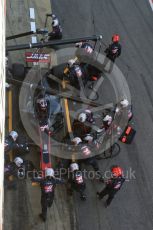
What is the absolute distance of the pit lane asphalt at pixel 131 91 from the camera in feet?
41.2

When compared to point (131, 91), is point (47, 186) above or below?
below

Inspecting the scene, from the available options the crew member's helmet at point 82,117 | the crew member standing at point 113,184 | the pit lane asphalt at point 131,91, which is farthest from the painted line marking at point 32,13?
the crew member standing at point 113,184

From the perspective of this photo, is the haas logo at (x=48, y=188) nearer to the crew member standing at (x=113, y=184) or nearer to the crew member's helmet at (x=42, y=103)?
the crew member standing at (x=113, y=184)

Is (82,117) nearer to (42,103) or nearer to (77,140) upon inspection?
(77,140)

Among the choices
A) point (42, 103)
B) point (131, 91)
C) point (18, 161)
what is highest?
point (131, 91)

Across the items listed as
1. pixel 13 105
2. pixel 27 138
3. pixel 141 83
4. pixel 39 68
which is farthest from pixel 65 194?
pixel 141 83

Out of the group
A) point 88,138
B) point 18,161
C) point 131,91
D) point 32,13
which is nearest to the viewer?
point 18,161

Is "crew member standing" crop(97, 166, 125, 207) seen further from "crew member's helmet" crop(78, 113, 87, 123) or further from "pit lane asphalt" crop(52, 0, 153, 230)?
"crew member's helmet" crop(78, 113, 87, 123)

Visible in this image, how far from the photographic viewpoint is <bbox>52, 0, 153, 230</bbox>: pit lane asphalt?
12.5 metres

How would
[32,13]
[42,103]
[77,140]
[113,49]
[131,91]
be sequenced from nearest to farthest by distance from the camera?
[77,140] → [42,103] → [113,49] → [131,91] → [32,13]

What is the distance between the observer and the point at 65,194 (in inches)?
502

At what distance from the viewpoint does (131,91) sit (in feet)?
52.9

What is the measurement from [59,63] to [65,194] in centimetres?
562

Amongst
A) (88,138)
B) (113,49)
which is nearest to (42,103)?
(88,138)
